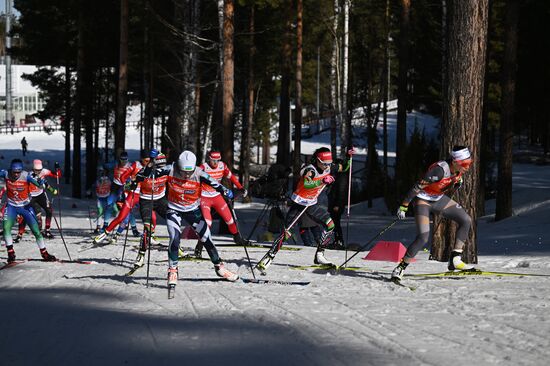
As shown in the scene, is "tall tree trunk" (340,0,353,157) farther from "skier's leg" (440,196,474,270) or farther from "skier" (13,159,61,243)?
"skier's leg" (440,196,474,270)

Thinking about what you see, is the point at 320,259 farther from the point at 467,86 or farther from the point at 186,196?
the point at 467,86

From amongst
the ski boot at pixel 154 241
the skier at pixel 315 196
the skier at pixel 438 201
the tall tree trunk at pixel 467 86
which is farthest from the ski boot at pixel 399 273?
the ski boot at pixel 154 241

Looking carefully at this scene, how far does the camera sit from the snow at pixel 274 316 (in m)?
6.95

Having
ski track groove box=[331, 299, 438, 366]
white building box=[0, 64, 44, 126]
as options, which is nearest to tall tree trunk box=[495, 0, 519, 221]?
ski track groove box=[331, 299, 438, 366]

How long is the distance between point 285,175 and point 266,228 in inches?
309

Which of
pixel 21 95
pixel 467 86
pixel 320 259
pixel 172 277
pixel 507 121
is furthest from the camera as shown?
pixel 21 95

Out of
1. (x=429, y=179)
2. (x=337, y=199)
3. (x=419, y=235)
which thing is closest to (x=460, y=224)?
(x=419, y=235)

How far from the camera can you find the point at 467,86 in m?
13.0

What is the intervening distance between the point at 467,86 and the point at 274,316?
→ 6.13m

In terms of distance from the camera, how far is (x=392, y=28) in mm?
37906

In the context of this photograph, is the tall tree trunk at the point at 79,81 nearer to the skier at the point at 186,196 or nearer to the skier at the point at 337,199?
the skier at the point at 337,199

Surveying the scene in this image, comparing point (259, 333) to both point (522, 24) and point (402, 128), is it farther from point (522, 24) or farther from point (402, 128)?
point (522, 24)

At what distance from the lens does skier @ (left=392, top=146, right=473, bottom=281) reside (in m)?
11.0

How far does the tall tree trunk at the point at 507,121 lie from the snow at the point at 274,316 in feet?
27.2
